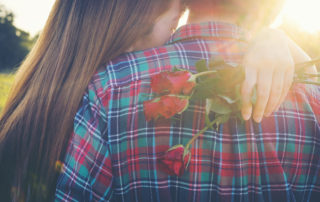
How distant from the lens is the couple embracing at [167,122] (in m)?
0.99

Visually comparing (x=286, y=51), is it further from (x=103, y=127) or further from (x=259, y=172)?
(x=103, y=127)

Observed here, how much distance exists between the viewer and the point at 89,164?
3.25ft

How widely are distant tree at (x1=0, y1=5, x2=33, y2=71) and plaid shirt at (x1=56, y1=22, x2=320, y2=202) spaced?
→ 3867 cm

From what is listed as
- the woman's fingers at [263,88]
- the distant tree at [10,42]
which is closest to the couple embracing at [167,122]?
the woman's fingers at [263,88]

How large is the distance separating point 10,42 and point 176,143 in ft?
142

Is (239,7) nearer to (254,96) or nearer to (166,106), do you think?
(254,96)

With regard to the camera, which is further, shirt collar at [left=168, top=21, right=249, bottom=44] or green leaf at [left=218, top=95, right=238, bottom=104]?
shirt collar at [left=168, top=21, right=249, bottom=44]

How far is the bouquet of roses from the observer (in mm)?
821

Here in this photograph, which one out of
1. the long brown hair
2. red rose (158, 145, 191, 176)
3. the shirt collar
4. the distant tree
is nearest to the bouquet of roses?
red rose (158, 145, 191, 176)

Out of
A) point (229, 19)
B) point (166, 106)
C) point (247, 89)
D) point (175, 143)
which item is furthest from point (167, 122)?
point (229, 19)

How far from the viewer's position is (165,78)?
2.80 feet

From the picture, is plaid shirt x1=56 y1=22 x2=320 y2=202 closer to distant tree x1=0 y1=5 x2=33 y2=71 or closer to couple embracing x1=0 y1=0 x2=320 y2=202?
couple embracing x1=0 y1=0 x2=320 y2=202

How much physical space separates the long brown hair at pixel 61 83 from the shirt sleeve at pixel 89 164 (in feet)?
0.42

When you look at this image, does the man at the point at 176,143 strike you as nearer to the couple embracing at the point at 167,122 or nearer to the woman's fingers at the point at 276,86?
the couple embracing at the point at 167,122
